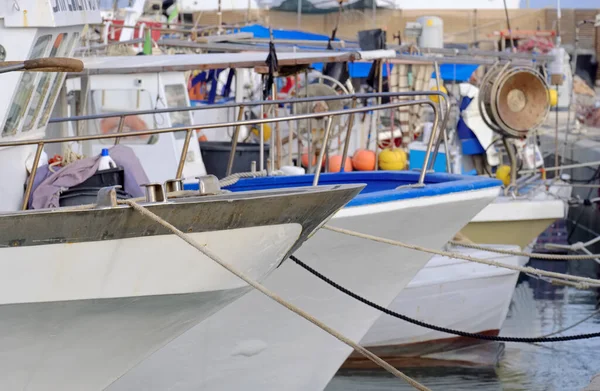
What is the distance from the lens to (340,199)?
15.1 ft

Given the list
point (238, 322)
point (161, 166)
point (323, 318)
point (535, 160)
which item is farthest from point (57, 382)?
point (535, 160)

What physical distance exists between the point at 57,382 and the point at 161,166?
4.78 m

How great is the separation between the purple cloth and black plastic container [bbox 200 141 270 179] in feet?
14.4

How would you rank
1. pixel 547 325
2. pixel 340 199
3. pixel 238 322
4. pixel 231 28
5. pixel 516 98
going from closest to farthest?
1. pixel 340 199
2. pixel 238 322
3. pixel 547 325
4. pixel 516 98
5. pixel 231 28

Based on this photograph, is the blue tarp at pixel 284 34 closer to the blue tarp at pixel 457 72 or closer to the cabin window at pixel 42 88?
the blue tarp at pixel 457 72

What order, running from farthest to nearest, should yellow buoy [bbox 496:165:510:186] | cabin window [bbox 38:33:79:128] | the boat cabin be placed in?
1. yellow buoy [bbox 496:165:510:186]
2. cabin window [bbox 38:33:79:128]
3. the boat cabin

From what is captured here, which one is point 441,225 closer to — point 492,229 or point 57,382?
point 57,382

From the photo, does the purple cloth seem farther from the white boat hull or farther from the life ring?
the white boat hull

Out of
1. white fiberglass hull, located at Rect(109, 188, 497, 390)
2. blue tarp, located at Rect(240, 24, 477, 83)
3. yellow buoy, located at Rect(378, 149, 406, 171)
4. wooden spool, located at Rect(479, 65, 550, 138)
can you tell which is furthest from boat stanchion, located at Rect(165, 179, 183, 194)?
blue tarp, located at Rect(240, 24, 477, 83)

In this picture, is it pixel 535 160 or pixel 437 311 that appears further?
pixel 535 160

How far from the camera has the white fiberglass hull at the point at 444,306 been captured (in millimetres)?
9680

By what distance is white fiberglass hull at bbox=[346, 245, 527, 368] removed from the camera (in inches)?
381

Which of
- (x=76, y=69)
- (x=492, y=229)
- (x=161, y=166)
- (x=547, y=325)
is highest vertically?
(x=76, y=69)

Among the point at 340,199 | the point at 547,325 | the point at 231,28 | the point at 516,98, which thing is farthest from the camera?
the point at 231,28
